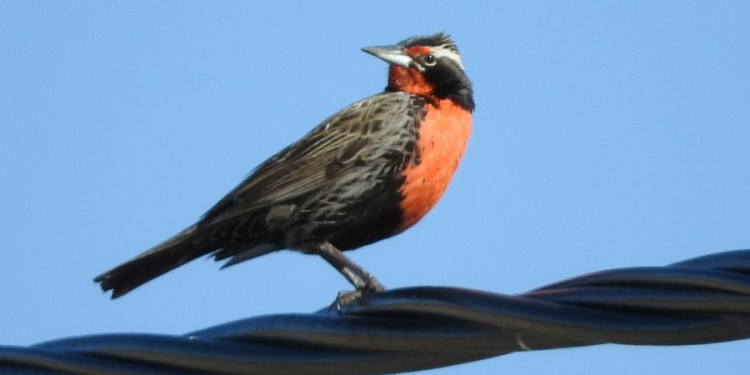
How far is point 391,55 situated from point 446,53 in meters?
0.37

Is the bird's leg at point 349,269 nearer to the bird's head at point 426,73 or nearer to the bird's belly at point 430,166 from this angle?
the bird's belly at point 430,166

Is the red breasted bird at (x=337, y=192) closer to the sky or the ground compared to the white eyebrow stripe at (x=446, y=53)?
closer to the ground

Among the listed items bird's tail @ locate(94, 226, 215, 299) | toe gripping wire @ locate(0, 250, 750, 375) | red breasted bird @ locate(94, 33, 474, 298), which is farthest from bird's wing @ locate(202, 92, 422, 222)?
toe gripping wire @ locate(0, 250, 750, 375)

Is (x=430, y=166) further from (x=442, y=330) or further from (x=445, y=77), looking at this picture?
(x=442, y=330)

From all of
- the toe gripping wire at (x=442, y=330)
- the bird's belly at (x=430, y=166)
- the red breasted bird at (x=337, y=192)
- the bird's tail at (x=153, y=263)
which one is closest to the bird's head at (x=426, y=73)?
the red breasted bird at (x=337, y=192)

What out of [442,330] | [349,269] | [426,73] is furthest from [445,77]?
[442,330]

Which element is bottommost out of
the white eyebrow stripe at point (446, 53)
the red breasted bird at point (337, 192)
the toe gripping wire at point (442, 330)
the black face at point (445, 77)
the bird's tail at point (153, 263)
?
the toe gripping wire at point (442, 330)

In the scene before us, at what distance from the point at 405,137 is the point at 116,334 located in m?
3.18

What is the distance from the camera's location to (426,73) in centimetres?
766

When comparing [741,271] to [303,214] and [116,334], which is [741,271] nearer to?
[116,334]

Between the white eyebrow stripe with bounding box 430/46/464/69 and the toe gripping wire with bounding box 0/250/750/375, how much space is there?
3850 mm

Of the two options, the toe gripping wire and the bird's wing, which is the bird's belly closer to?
the bird's wing

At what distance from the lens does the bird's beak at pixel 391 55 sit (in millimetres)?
7613

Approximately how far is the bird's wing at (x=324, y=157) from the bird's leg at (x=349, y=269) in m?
0.30
